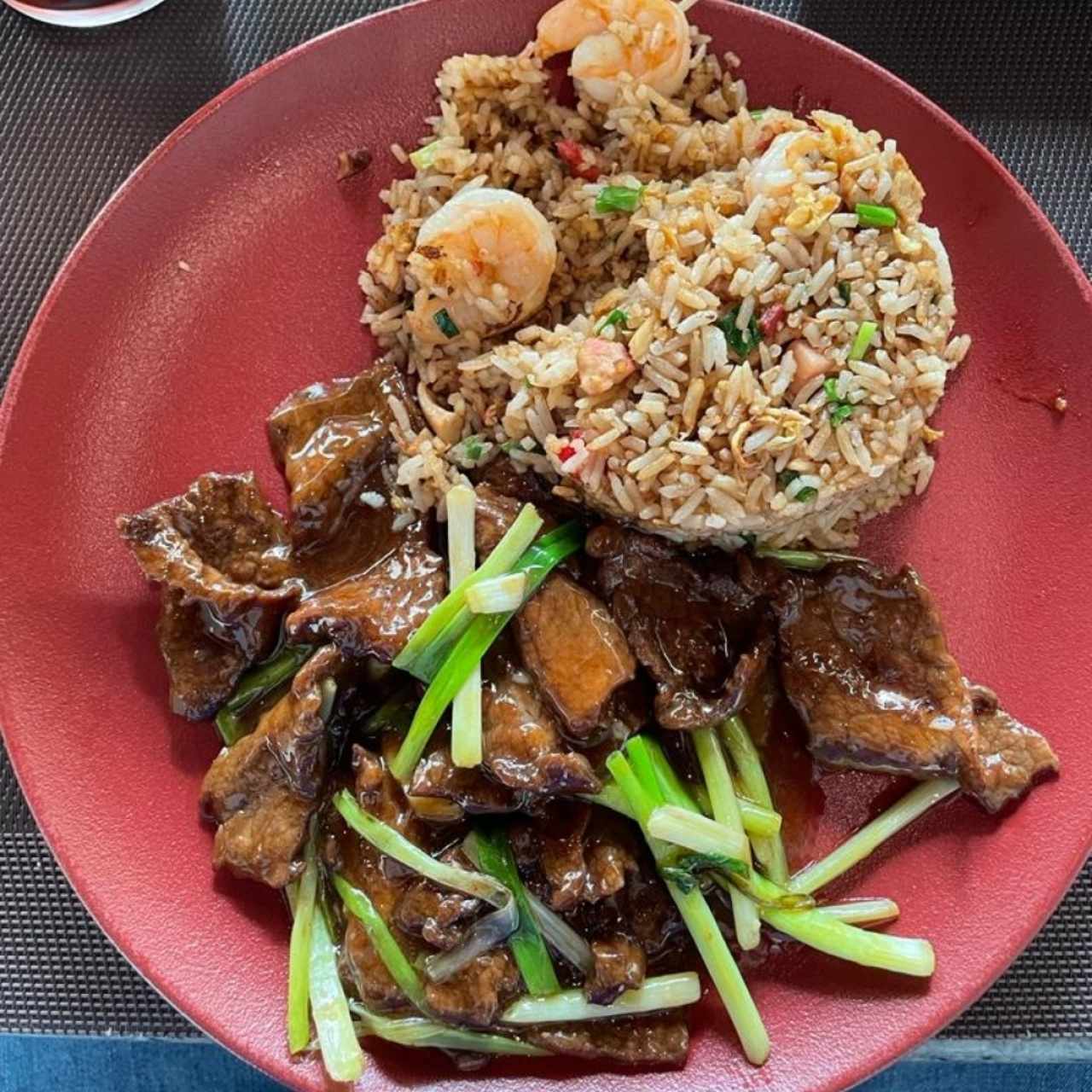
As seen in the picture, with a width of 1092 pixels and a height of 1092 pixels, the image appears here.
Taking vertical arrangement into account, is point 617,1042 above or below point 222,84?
below

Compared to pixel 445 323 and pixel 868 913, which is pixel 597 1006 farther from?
pixel 445 323

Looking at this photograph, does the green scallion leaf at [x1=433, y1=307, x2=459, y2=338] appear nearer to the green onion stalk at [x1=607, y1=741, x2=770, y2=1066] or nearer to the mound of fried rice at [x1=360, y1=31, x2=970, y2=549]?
the mound of fried rice at [x1=360, y1=31, x2=970, y2=549]

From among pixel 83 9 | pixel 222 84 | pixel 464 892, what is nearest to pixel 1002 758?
pixel 464 892

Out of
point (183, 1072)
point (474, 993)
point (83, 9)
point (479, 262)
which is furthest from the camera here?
point (83, 9)

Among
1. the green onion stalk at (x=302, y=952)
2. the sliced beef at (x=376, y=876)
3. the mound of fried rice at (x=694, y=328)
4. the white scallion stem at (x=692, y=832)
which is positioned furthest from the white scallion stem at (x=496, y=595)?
the green onion stalk at (x=302, y=952)

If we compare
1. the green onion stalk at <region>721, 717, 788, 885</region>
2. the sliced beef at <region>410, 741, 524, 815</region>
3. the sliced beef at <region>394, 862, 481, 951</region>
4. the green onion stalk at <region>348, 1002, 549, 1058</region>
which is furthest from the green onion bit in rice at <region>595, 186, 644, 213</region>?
the green onion stalk at <region>348, 1002, 549, 1058</region>
